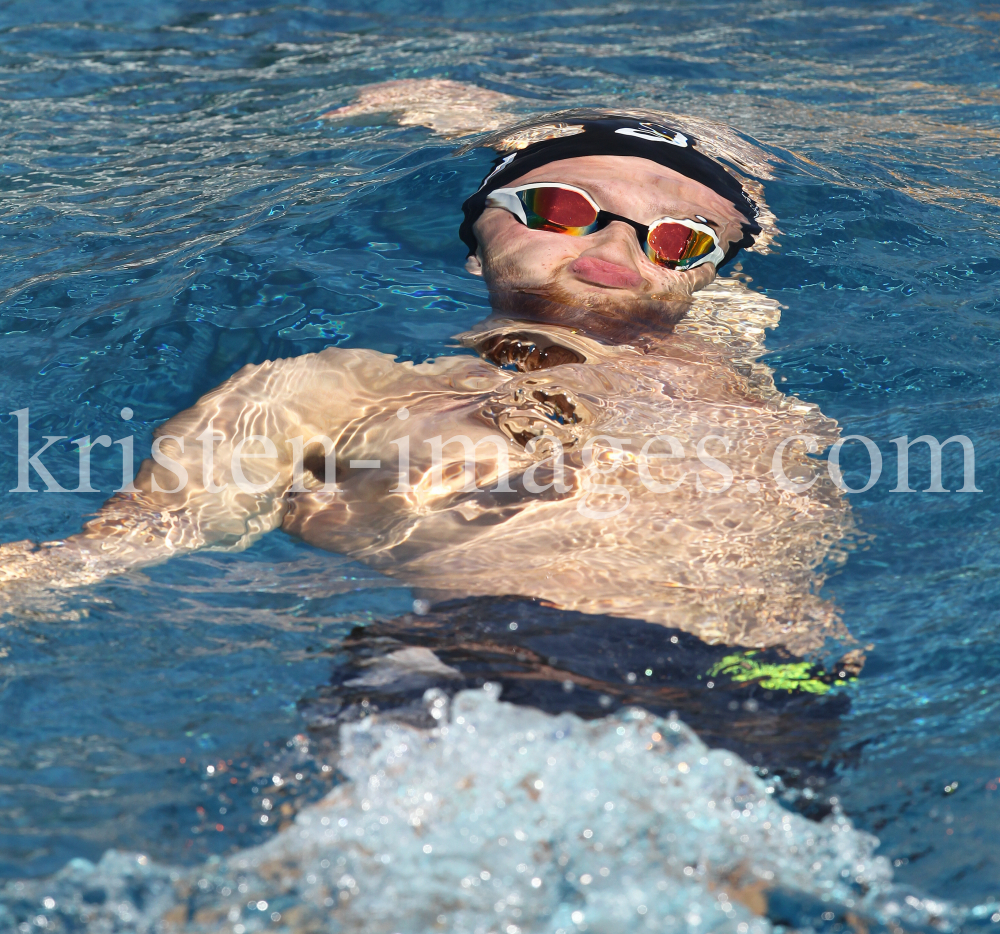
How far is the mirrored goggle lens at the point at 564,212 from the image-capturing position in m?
3.75

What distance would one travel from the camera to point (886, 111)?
21.7 feet

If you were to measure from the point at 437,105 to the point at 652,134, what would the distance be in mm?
2318

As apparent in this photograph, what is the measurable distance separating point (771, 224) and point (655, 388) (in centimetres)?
189

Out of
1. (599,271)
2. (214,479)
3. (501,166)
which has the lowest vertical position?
(214,479)

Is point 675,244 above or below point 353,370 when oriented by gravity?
above

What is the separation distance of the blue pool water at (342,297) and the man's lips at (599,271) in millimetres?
644

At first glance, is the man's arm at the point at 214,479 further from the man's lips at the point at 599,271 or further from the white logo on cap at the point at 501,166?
the white logo on cap at the point at 501,166

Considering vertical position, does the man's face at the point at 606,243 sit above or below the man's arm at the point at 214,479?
above

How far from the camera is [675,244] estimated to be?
3.83m

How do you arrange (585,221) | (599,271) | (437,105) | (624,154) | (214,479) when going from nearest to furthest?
(214,479) < (599,271) < (585,221) < (624,154) < (437,105)

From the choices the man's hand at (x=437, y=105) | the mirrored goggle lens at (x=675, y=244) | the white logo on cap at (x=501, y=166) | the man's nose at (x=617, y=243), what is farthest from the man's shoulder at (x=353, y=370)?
the man's hand at (x=437, y=105)

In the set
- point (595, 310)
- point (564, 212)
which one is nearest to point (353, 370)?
point (595, 310)

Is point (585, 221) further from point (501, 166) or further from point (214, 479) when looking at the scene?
point (214, 479)

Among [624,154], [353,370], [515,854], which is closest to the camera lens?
[515,854]
